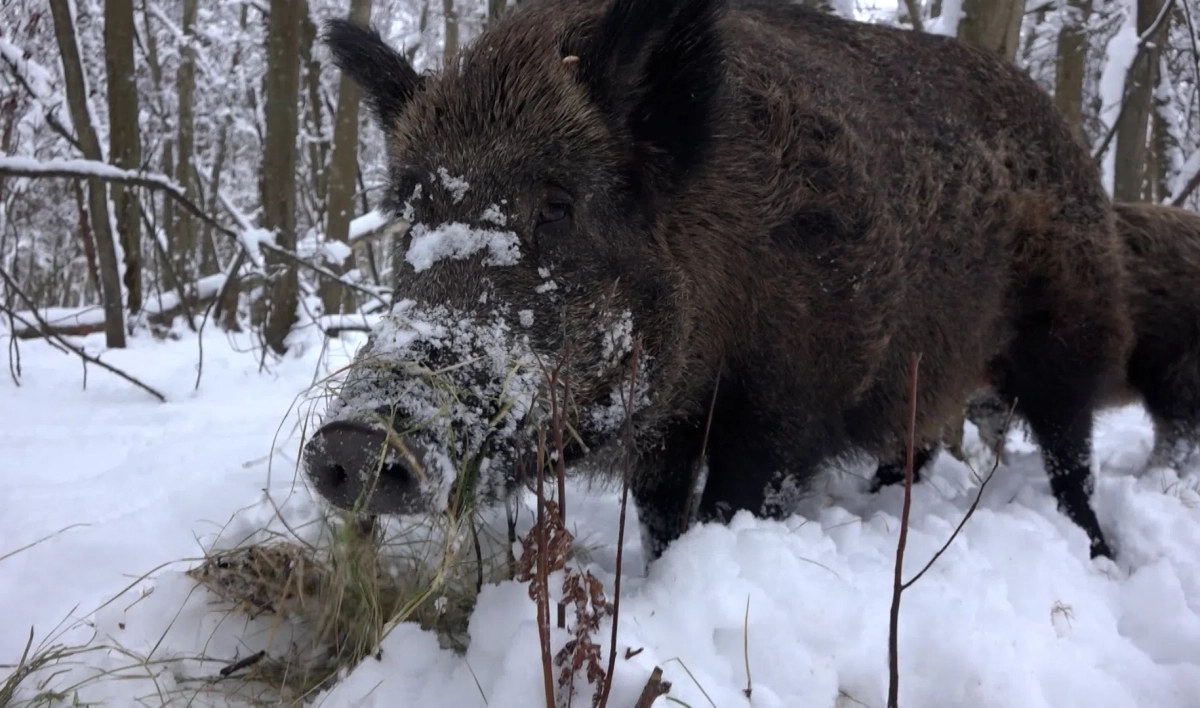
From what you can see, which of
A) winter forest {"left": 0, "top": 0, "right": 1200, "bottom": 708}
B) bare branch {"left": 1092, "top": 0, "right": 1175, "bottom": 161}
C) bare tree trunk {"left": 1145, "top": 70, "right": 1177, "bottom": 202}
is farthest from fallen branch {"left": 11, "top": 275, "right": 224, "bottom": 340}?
bare tree trunk {"left": 1145, "top": 70, "right": 1177, "bottom": 202}

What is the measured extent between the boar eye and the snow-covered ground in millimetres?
835

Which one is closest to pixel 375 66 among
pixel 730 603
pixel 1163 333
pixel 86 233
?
pixel 730 603

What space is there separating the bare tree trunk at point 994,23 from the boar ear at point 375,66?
3.11m

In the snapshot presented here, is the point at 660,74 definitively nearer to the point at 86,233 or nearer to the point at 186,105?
the point at 86,233

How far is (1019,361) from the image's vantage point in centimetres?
329

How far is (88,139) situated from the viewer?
19.0 ft

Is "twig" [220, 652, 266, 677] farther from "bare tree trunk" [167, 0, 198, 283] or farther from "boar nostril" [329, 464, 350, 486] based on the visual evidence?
"bare tree trunk" [167, 0, 198, 283]

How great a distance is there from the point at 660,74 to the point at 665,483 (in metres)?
1.27

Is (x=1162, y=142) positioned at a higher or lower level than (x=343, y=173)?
higher

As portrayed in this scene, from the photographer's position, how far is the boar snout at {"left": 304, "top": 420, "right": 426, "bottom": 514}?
1.46 meters

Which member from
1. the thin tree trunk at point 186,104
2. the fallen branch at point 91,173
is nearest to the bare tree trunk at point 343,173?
the fallen branch at point 91,173

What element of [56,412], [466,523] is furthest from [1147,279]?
[56,412]

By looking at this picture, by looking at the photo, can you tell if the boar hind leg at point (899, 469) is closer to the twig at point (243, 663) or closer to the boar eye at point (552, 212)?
the boar eye at point (552, 212)

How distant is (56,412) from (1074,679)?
4448 millimetres
